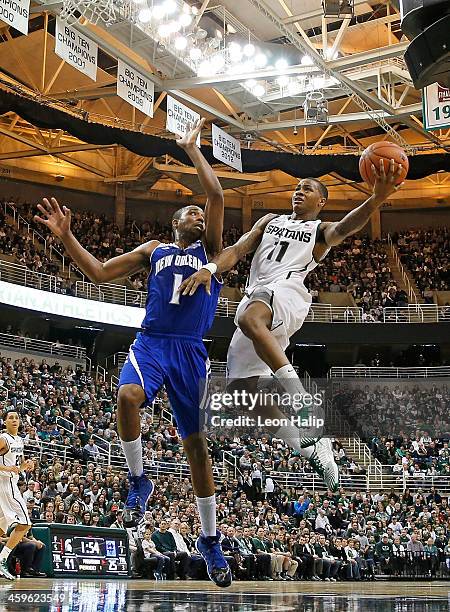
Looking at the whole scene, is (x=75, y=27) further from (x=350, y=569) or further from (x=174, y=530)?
(x=350, y=569)

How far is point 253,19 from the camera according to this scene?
23.1 m

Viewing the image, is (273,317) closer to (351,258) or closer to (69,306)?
(69,306)

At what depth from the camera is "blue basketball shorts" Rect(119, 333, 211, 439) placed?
6648 millimetres

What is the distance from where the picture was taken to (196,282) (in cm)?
633

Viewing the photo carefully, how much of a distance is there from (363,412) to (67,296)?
10.2 meters

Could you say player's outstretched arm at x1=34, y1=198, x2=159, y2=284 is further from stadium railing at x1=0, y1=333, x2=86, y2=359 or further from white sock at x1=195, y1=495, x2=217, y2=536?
stadium railing at x1=0, y1=333, x2=86, y2=359

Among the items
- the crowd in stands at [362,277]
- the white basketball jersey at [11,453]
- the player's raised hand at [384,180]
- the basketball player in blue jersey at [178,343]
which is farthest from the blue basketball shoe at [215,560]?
the crowd in stands at [362,277]

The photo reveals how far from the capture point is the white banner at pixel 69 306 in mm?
26141

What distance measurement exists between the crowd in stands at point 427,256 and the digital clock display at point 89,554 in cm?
2274

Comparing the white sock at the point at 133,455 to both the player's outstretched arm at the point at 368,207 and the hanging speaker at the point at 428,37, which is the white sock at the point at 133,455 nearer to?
the player's outstretched arm at the point at 368,207

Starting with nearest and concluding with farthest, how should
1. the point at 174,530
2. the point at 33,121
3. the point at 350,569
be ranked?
the point at 174,530
the point at 350,569
the point at 33,121

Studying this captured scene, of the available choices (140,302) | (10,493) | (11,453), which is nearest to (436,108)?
(11,453)

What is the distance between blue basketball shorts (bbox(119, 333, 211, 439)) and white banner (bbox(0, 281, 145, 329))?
19.2m

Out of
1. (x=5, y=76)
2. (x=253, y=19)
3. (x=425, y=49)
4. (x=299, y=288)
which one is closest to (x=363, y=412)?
(x=253, y=19)
